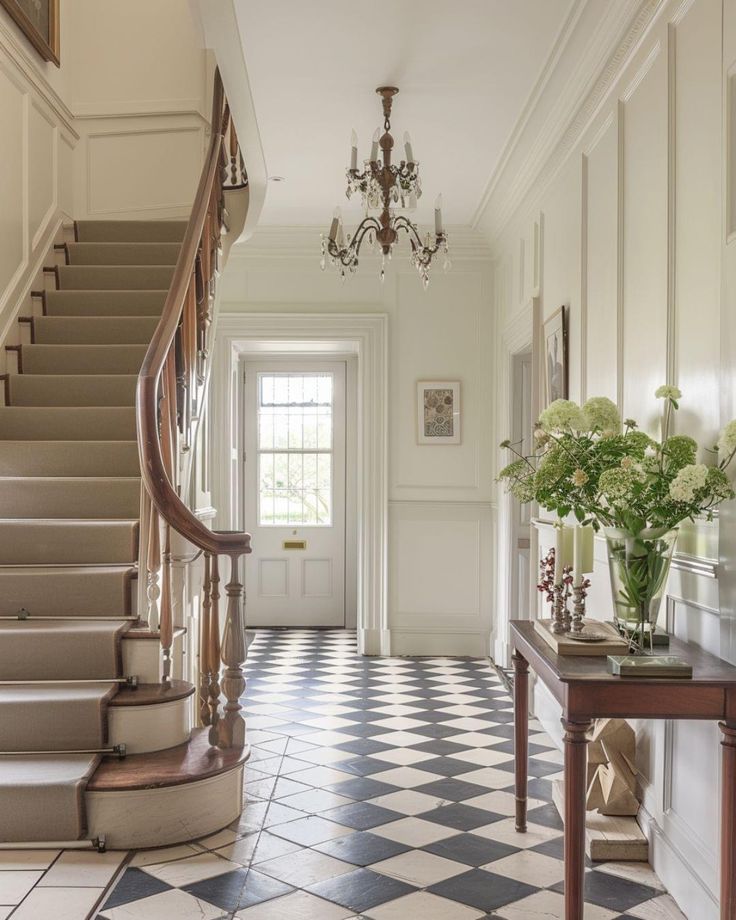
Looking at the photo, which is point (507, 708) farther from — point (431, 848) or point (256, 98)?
point (256, 98)

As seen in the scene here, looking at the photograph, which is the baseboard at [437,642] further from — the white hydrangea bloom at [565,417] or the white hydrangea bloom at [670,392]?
the white hydrangea bloom at [670,392]

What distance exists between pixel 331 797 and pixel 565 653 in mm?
1711

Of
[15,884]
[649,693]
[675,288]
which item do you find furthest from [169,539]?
[675,288]

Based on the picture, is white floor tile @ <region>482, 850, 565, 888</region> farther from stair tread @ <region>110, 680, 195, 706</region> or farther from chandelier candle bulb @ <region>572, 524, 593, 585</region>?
stair tread @ <region>110, 680, 195, 706</region>

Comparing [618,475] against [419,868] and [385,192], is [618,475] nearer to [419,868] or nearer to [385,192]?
[419,868]

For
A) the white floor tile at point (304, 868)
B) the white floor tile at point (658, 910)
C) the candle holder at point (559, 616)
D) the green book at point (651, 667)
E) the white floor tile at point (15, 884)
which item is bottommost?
the white floor tile at point (658, 910)

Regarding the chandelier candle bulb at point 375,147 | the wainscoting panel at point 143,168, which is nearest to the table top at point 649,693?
the chandelier candle bulb at point 375,147

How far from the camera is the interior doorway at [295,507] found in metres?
8.89

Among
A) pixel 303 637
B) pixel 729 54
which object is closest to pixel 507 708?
pixel 303 637

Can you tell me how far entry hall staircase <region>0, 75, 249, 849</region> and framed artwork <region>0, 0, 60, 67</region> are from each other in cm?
142

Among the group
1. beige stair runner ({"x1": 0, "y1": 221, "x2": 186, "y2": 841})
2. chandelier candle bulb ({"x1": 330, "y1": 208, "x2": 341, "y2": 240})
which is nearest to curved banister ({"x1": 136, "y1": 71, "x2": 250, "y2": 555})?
beige stair runner ({"x1": 0, "y1": 221, "x2": 186, "y2": 841})

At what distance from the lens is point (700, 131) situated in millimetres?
3055

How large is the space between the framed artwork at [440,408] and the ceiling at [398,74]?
1.87m

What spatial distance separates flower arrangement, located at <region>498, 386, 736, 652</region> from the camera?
268 cm
